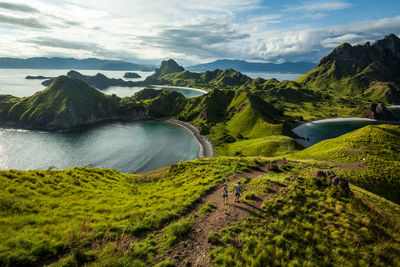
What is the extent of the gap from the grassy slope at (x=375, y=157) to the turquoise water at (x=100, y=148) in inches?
3046

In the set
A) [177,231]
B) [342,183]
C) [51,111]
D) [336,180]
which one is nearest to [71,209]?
[177,231]

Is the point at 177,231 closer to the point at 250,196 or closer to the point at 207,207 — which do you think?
the point at 207,207

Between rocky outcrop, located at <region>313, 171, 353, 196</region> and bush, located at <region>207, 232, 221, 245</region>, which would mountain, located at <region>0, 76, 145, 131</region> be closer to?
bush, located at <region>207, 232, 221, 245</region>

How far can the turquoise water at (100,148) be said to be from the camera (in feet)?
334

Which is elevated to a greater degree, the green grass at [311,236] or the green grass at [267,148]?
the green grass at [311,236]

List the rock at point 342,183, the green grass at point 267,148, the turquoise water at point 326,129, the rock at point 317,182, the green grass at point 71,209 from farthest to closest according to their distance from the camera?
1. the turquoise water at point 326,129
2. the green grass at point 267,148
3. the rock at point 317,182
4. the rock at point 342,183
5. the green grass at point 71,209

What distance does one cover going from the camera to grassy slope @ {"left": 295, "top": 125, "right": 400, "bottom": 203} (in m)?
34.2

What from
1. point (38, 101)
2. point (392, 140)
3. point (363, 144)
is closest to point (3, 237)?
point (363, 144)

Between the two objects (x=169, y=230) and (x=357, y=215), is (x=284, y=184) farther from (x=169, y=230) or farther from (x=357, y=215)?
(x=169, y=230)

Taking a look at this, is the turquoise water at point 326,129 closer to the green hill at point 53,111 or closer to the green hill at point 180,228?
the green hill at point 180,228

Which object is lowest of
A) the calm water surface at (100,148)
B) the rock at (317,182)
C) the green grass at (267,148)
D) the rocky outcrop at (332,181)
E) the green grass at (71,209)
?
the calm water surface at (100,148)

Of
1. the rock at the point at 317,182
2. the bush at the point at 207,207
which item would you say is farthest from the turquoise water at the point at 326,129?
the bush at the point at 207,207

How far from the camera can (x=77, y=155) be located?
112812mm

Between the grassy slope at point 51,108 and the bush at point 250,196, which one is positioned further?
the grassy slope at point 51,108
